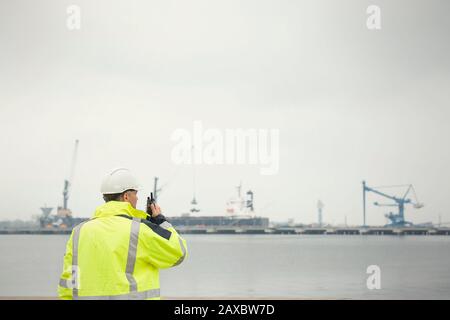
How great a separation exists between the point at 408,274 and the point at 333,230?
8801 centimetres

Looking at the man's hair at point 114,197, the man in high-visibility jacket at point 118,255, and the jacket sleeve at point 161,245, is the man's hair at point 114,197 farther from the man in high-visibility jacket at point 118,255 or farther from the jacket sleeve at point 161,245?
the jacket sleeve at point 161,245

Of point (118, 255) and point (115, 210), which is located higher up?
point (115, 210)

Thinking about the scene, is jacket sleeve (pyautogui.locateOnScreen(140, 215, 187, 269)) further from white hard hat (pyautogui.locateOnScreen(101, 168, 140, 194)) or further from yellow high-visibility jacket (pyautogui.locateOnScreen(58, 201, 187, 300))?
white hard hat (pyautogui.locateOnScreen(101, 168, 140, 194))

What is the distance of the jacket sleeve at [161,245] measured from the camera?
7.89ft

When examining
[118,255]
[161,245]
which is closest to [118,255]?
[118,255]

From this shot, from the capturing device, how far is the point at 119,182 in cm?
253

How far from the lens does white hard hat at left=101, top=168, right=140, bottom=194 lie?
2529 mm

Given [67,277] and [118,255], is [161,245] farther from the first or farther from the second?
[67,277]

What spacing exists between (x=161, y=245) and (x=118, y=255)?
172mm
